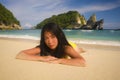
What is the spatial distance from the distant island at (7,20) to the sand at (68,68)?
37 cm

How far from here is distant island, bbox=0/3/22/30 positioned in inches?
107

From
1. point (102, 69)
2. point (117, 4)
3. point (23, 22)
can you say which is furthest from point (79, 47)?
point (23, 22)

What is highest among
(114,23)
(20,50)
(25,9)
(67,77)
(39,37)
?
(25,9)

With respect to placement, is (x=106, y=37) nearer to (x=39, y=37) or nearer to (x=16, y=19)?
(x=39, y=37)

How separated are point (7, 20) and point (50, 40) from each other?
86 centimetres

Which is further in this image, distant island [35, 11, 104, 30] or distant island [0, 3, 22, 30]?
distant island [0, 3, 22, 30]

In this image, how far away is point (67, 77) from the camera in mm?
1929

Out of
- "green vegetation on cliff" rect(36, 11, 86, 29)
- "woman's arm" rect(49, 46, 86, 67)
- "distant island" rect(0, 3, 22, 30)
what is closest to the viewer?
"woman's arm" rect(49, 46, 86, 67)

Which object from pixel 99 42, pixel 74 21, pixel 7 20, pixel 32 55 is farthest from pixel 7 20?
pixel 99 42

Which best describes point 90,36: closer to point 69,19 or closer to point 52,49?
point 69,19

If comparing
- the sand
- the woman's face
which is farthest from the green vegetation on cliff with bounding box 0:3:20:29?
the woman's face

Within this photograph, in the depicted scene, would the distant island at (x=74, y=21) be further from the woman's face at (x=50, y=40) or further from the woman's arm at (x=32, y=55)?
the woman's arm at (x=32, y=55)

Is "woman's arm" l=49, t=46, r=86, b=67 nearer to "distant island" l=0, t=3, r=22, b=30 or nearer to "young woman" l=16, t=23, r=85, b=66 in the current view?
"young woman" l=16, t=23, r=85, b=66

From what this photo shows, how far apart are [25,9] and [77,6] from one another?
738mm
